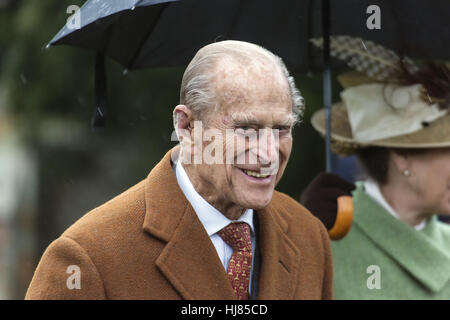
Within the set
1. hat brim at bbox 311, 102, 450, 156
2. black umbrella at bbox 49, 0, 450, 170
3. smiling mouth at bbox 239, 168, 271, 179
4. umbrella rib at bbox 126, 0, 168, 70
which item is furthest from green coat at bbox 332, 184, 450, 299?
smiling mouth at bbox 239, 168, 271, 179

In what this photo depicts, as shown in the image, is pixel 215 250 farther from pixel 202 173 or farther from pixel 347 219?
pixel 347 219

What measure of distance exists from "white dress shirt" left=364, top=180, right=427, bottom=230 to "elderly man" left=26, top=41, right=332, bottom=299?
55.3 inches

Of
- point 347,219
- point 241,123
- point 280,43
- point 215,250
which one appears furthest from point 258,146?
point 280,43

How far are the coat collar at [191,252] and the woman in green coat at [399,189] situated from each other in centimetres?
115

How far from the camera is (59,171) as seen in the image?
289 inches

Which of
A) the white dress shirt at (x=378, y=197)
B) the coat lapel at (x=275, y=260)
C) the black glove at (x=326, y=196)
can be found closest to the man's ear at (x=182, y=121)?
the coat lapel at (x=275, y=260)

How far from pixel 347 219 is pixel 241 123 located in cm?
122

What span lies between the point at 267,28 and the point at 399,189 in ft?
3.52

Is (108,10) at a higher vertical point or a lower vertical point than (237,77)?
higher

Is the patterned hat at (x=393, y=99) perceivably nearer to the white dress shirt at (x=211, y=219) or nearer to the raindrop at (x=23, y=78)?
the white dress shirt at (x=211, y=219)

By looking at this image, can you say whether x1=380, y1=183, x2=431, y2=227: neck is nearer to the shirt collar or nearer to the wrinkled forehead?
the shirt collar

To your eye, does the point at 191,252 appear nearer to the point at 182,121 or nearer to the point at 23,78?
the point at 182,121

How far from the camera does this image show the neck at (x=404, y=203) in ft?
12.8

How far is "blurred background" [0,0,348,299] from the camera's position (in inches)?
247
